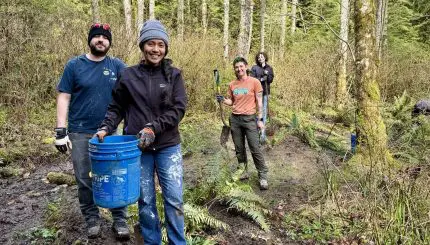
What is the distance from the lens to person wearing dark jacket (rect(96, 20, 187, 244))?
3.47 metres

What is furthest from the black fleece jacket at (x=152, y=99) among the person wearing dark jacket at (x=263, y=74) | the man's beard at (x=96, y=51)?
the person wearing dark jacket at (x=263, y=74)

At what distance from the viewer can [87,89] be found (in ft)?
13.4

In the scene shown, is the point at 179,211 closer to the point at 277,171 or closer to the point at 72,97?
the point at 72,97

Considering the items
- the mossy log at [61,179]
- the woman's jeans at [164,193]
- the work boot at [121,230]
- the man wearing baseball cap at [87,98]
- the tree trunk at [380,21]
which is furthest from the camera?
the tree trunk at [380,21]

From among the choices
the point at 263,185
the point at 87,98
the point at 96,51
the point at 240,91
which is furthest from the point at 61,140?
the point at 263,185

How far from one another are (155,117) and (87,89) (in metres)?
0.99

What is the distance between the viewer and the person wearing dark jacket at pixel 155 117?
347cm

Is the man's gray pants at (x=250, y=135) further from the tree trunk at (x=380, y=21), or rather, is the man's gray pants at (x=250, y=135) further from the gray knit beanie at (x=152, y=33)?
the tree trunk at (x=380, y=21)

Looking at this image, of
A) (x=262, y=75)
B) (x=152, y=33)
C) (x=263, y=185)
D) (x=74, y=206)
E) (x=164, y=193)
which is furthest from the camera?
(x=262, y=75)

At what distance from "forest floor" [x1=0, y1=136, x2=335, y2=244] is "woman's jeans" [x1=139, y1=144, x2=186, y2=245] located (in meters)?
0.78

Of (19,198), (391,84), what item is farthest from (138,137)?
(391,84)

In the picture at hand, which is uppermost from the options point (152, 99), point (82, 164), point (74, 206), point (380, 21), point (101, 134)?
point (380, 21)

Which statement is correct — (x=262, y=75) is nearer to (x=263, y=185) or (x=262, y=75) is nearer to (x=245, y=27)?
(x=245, y=27)

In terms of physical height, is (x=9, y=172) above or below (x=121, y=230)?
below
